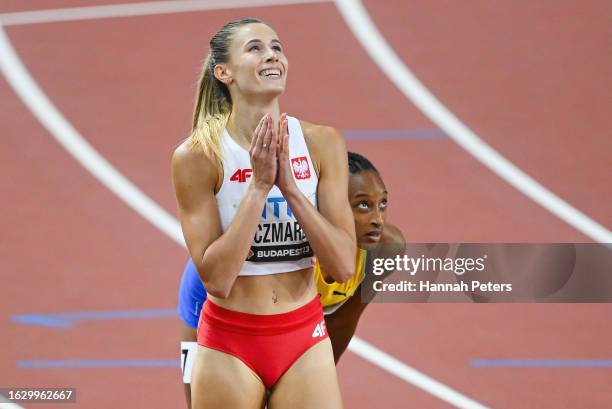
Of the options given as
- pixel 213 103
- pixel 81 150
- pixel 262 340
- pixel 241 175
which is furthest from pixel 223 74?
pixel 81 150

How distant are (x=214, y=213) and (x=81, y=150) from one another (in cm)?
407

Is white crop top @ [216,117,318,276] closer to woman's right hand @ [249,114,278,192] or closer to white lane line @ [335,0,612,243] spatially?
woman's right hand @ [249,114,278,192]

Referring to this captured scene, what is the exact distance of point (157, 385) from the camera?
205 inches

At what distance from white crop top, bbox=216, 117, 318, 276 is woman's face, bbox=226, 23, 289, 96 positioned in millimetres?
145

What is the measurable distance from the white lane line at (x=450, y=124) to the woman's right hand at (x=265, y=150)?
3.57 meters

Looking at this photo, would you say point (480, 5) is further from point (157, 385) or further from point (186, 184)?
point (186, 184)

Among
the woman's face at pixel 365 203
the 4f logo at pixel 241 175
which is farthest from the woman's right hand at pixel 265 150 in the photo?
the woman's face at pixel 365 203

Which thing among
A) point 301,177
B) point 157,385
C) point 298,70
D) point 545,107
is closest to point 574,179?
point 545,107

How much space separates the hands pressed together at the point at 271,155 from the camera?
2684 mm

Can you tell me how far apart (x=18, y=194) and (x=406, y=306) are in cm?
291

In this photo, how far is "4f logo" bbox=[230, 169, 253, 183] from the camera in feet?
9.42

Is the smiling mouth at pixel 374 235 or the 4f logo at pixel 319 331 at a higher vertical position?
the smiling mouth at pixel 374 235

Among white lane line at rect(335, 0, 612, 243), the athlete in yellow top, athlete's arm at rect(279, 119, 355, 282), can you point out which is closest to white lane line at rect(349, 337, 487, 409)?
the athlete in yellow top

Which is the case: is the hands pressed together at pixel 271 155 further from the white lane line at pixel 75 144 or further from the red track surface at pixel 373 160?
the white lane line at pixel 75 144
